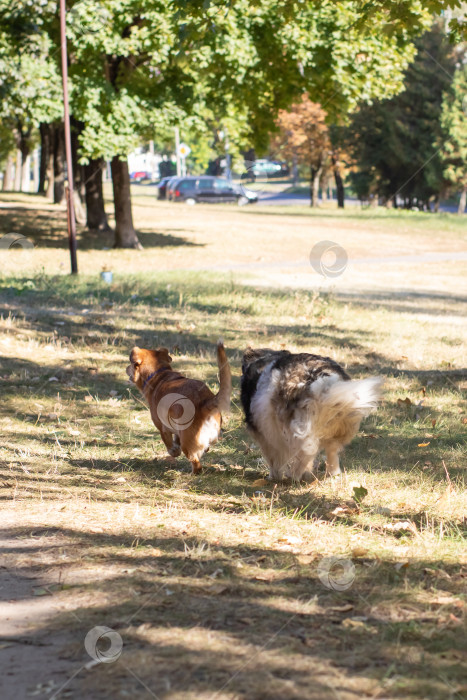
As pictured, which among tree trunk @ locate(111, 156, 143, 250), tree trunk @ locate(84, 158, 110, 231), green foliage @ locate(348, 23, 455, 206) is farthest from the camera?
green foliage @ locate(348, 23, 455, 206)

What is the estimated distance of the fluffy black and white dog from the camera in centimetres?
510

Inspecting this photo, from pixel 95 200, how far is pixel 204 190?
82.4ft

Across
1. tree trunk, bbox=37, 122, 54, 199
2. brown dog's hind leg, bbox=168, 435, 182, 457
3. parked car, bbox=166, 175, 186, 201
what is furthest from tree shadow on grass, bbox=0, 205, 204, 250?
parked car, bbox=166, 175, 186, 201

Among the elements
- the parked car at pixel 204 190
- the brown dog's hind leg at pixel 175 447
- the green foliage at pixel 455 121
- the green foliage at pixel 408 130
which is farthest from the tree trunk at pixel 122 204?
the green foliage at pixel 455 121

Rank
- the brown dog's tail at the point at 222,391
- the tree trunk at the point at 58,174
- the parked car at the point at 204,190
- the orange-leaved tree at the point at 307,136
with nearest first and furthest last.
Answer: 1. the brown dog's tail at the point at 222,391
2. the tree trunk at the point at 58,174
3. the orange-leaved tree at the point at 307,136
4. the parked car at the point at 204,190

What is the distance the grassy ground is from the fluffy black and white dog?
0.85 feet

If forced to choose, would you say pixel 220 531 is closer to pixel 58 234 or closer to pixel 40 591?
pixel 40 591

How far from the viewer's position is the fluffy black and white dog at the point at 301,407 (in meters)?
5.10

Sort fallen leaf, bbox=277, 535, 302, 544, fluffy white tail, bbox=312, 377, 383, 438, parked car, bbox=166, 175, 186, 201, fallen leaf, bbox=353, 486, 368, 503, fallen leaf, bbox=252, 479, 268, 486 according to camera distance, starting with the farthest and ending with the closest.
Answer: parked car, bbox=166, 175, 186, 201, fallen leaf, bbox=252, 479, 268, 486, fallen leaf, bbox=353, 486, 368, 503, fluffy white tail, bbox=312, 377, 383, 438, fallen leaf, bbox=277, 535, 302, 544

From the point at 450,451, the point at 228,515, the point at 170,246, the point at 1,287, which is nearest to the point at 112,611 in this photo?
the point at 228,515

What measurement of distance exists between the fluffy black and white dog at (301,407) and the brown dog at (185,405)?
258 millimetres

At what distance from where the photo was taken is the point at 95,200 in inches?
1054

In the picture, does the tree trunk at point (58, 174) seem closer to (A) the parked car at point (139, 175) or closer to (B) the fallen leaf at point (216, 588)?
(B) the fallen leaf at point (216, 588)

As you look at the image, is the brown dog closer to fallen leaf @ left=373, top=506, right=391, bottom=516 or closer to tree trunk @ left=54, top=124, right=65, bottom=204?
fallen leaf @ left=373, top=506, right=391, bottom=516
